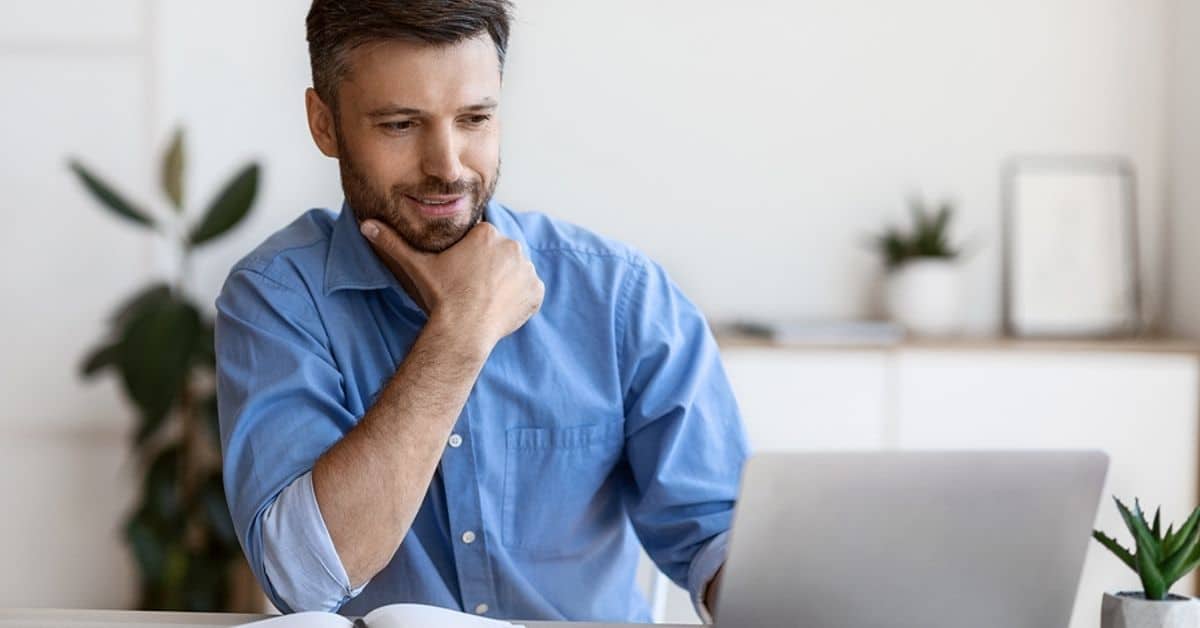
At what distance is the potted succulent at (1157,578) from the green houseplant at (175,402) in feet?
8.86

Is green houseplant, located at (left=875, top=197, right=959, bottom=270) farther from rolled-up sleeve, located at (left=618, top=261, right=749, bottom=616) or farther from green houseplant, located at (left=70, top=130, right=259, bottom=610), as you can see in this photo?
rolled-up sleeve, located at (left=618, top=261, right=749, bottom=616)

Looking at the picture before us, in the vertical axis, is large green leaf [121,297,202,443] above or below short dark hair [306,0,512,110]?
→ below

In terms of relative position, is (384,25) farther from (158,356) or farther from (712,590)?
(158,356)

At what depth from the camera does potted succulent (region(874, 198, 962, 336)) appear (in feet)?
12.1

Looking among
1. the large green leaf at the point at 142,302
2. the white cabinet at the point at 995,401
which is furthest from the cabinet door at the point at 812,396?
the large green leaf at the point at 142,302

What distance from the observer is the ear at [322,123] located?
1739mm

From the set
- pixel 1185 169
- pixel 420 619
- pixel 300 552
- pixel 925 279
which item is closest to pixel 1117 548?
pixel 420 619

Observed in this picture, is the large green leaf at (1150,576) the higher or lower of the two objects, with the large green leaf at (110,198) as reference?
lower

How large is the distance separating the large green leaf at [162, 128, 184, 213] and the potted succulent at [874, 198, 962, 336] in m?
1.88

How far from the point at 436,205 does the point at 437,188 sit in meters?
0.03

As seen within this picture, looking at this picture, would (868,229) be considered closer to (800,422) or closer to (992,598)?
(800,422)

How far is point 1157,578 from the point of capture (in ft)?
3.84

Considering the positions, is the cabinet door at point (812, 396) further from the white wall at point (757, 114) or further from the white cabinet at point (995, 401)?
the white wall at point (757, 114)

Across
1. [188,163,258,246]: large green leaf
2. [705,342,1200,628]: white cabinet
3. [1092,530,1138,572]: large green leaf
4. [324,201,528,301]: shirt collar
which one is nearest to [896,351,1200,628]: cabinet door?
[705,342,1200,628]: white cabinet
